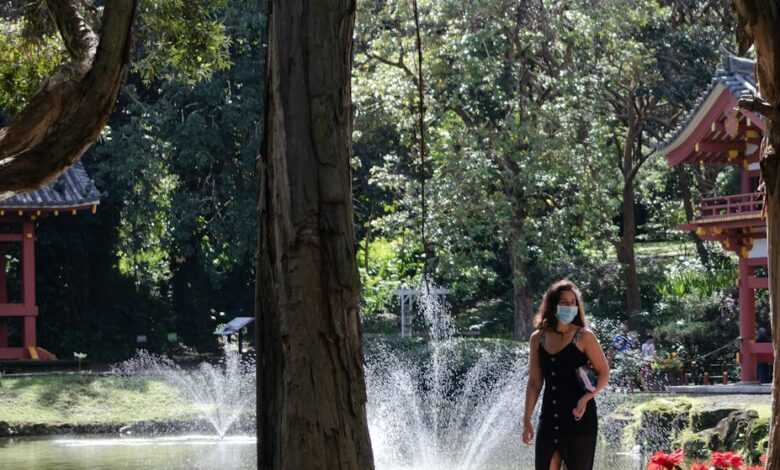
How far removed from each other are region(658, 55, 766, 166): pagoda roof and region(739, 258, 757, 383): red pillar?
203cm

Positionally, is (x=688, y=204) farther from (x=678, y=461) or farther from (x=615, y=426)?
(x=678, y=461)

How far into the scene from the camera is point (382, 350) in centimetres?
2727

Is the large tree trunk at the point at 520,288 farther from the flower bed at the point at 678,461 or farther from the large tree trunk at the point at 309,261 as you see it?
the large tree trunk at the point at 309,261

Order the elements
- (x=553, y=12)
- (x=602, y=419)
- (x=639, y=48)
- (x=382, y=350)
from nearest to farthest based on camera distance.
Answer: (x=602, y=419) → (x=382, y=350) → (x=553, y=12) → (x=639, y=48)

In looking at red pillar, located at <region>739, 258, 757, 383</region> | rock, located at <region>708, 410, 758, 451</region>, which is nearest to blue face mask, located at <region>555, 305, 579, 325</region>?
rock, located at <region>708, 410, 758, 451</region>

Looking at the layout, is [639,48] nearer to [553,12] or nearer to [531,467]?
[553,12]

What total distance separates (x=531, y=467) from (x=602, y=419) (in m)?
4.19

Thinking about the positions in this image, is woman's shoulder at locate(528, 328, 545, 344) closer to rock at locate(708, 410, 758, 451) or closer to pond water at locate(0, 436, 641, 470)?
rock at locate(708, 410, 758, 451)

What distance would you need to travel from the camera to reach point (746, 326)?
977 inches

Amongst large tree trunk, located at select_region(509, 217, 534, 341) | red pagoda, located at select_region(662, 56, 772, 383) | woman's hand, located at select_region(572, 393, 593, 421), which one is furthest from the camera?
large tree trunk, located at select_region(509, 217, 534, 341)

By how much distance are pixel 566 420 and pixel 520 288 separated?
2307 cm

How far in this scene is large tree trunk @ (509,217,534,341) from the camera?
29266mm

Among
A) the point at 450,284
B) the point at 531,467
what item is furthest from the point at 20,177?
the point at 450,284

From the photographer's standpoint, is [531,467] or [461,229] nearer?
[531,467]
